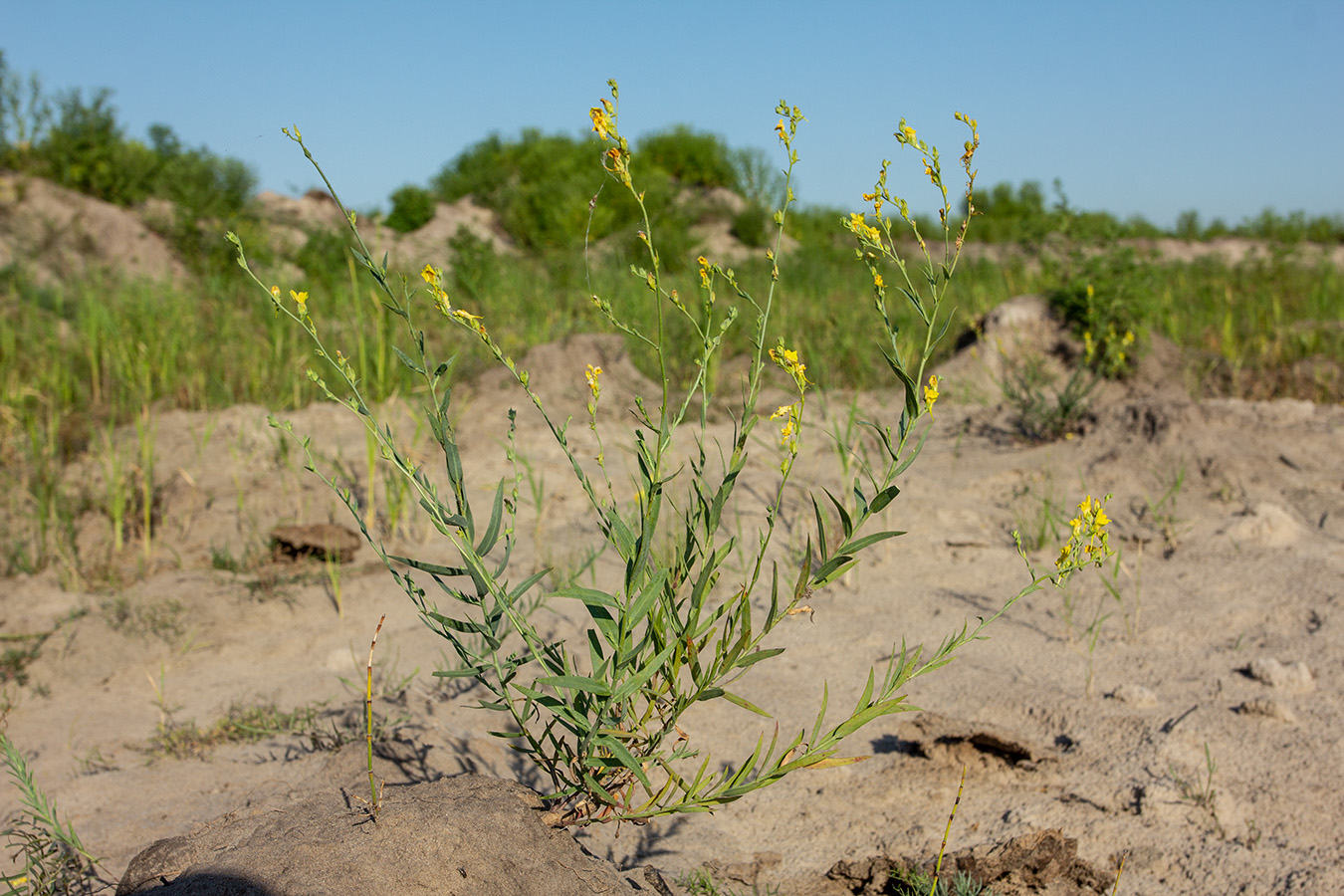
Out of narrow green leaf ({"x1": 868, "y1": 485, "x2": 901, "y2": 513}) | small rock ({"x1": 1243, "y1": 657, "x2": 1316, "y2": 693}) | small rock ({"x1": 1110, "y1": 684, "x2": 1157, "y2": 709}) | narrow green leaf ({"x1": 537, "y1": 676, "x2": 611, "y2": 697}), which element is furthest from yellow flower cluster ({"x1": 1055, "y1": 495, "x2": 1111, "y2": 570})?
small rock ({"x1": 1243, "y1": 657, "x2": 1316, "y2": 693})

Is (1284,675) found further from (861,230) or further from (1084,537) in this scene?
(861,230)

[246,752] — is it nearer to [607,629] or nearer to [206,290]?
[607,629]

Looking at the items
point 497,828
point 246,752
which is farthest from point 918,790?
point 246,752

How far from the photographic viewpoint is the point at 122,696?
2816 millimetres

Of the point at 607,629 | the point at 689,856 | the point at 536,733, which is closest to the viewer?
the point at 607,629

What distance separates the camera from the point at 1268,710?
2.28 m

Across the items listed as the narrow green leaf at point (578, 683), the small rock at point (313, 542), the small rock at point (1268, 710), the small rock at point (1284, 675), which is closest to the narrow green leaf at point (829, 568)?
the narrow green leaf at point (578, 683)

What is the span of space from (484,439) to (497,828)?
3465 millimetres

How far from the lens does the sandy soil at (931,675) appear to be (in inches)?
77.4

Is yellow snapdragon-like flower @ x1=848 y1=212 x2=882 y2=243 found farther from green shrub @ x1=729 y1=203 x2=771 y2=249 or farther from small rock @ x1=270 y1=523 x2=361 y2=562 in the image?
green shrub @ x1=729 y1=203 x2=771 y2=249

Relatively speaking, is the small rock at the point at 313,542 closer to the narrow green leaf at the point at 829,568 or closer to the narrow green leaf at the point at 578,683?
the narrow green leaf at the point at 578,683

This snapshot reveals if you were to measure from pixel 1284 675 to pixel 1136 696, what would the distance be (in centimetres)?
39

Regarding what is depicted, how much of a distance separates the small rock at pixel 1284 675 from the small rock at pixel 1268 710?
115 mm

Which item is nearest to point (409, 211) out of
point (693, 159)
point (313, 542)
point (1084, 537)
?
point (693, 159)
